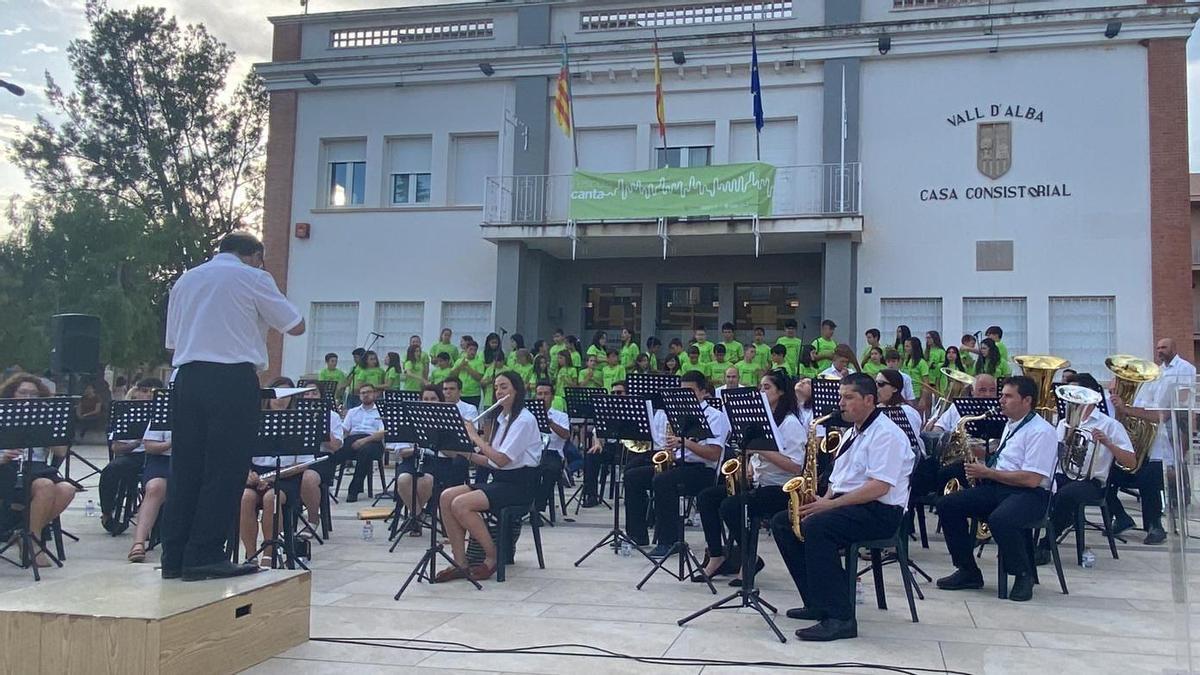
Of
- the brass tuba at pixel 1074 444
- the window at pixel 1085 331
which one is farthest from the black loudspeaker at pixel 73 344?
the window at pixel 1085 331

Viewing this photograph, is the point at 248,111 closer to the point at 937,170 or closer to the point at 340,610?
the point at 937,170

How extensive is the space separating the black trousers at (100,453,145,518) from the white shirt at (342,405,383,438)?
2448mm

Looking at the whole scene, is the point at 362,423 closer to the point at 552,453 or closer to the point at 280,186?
the point at 552,453

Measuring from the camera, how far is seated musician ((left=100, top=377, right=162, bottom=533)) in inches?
368

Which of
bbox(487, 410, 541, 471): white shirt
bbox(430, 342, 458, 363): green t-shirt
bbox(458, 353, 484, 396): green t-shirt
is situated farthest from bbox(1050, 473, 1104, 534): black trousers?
bbox(430, 342, 458, 363): green t-shirt

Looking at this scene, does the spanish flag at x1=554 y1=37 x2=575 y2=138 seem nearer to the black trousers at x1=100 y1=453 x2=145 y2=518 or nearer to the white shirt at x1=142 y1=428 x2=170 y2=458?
the black trousers at x1=100 y1=453 x2=145 y2=518

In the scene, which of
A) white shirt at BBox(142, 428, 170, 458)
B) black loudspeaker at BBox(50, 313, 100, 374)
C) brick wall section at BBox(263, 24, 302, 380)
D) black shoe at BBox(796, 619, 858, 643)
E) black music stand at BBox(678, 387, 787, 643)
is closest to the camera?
black shoe at BBox(796, 619, 858, 643)

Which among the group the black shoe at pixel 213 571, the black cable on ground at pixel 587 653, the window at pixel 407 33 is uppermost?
the window at pixel 407 33

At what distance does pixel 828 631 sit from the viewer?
5.56 metres

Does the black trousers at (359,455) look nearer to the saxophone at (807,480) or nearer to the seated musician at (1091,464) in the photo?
the saxophone at (807,480)

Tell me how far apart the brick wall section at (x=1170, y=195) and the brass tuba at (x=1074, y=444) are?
28.5 ft

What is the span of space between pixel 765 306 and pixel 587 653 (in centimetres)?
1404

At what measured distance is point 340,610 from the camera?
6305 millimetres

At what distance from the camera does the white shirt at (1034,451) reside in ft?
22.7
